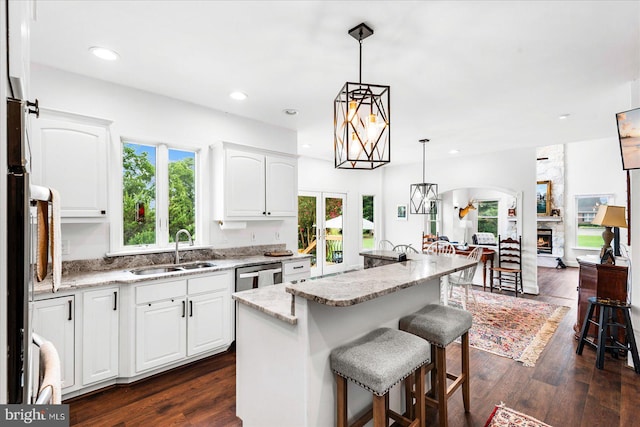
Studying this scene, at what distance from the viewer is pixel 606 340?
3.30 metres

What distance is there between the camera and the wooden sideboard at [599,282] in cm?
329

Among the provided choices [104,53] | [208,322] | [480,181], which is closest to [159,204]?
[208,322]

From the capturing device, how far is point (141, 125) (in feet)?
10.5

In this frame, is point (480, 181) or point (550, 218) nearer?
point (480, 181)

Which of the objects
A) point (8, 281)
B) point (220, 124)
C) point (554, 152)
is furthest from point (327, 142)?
point (554, 152)

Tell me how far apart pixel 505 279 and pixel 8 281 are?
7277 millimetres

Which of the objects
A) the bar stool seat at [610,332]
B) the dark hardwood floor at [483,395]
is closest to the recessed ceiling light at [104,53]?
the dark hardwood floor at [483,395]

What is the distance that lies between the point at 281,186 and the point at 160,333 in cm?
218

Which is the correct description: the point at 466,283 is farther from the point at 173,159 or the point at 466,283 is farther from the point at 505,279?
the point at 173,159

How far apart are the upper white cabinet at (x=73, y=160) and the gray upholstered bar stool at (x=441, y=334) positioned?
2788 mm

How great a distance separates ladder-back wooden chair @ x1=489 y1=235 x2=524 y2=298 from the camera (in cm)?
588

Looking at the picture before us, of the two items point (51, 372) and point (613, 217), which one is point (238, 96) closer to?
point (51, 372)

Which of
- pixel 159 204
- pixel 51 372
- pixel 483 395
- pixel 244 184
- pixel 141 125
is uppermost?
pixel 141 125

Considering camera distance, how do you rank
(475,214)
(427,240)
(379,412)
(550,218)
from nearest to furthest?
(379,412) < (427,240) < (475,214) < (550,218)
